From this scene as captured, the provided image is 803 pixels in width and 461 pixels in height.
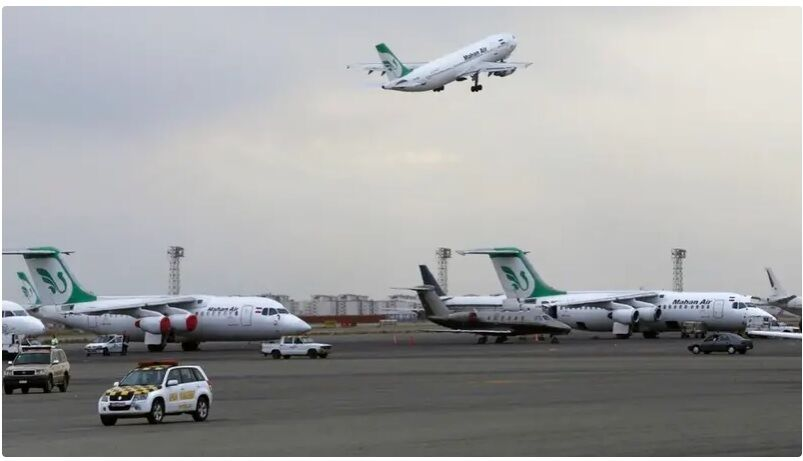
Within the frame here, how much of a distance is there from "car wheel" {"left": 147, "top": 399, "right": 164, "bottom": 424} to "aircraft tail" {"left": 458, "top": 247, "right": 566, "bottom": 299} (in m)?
84.6

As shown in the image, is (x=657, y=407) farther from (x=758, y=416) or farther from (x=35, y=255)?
(x=35, y=255)

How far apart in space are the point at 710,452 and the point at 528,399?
17431 millimetres

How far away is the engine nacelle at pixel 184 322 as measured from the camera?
9650 cm

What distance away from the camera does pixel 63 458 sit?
28.2 meters

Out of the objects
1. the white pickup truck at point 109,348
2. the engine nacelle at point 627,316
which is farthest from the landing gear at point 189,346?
the engine nacelle at point 627,316

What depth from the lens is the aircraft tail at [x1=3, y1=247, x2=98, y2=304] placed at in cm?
10044

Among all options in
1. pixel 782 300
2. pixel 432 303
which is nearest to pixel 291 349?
pixel 432 303

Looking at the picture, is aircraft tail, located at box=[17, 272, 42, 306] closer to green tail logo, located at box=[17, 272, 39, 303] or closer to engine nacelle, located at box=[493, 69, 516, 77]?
green tail logo, located at box=[17, 272, 39, 303]

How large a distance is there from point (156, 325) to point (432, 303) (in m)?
29.5

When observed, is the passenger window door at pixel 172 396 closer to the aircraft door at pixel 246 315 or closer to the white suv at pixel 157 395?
the white suv at pixel 157 395

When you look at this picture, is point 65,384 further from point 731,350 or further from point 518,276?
point 518,276

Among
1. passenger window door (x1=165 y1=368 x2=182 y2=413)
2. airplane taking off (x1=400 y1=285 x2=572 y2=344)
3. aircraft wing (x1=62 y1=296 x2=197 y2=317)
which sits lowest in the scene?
passenger window door (x1=165 y1=368 x2=182 y2=413)

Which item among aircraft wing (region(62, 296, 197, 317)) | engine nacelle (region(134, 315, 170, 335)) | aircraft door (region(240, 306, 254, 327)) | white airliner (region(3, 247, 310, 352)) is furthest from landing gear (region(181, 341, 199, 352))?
aircraft door (region(240, 306, 254, 327))

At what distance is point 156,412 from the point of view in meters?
37.9
